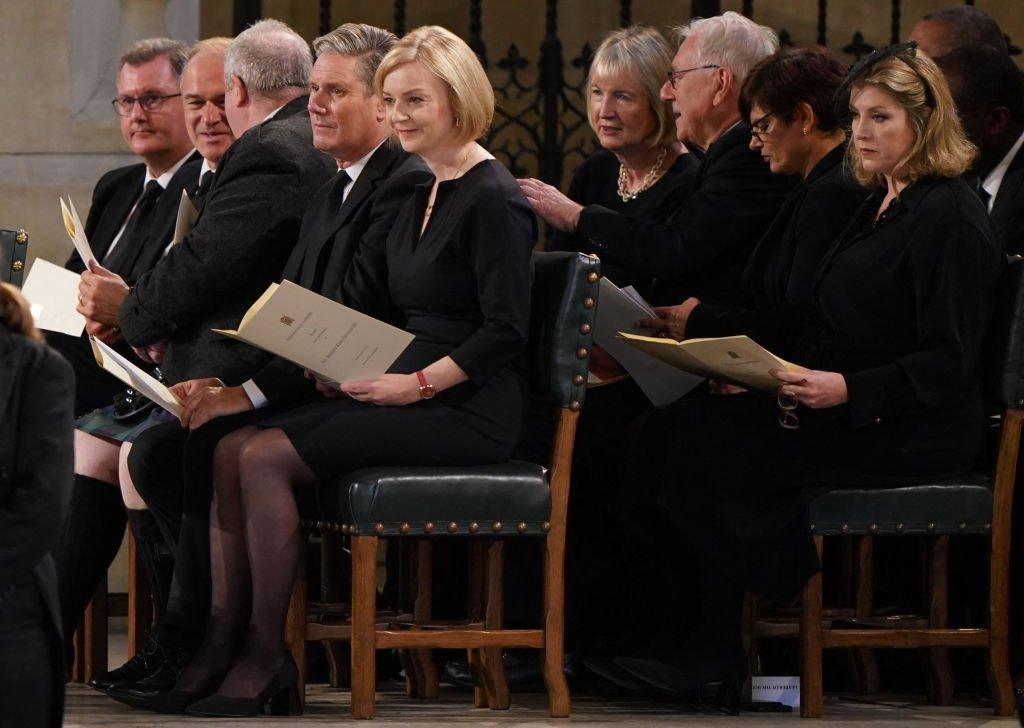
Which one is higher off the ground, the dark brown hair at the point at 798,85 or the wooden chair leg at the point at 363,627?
the dark brown hair at the point at 798,85

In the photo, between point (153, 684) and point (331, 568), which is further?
point (331, 568)

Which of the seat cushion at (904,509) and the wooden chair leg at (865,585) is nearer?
the seat cushion at (904,509)

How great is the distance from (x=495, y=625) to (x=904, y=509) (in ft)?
2.98

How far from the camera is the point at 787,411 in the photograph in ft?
13.2

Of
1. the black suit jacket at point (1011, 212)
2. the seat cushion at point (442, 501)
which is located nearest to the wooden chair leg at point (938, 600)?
the black suit jacket at point (1011, 212)

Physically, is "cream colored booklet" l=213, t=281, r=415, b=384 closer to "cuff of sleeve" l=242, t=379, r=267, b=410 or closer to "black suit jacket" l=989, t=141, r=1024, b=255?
"cuff of sleeve" l=242, t=379, r=267, b=410

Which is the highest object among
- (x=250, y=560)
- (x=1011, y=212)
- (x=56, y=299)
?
(x=1011, y=212)

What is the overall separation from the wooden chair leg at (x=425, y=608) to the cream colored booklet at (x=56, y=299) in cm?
109

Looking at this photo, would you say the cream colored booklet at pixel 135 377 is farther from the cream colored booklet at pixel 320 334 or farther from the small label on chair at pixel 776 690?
the small label on chair at pixel 776 690

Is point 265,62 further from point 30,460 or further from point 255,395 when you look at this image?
point 30,460

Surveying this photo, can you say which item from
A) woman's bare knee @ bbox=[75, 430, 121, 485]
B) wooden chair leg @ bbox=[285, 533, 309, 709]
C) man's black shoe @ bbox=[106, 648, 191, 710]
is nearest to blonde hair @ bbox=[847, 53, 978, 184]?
wooden chair leg @ bbox=[285, 533, 309, 709]

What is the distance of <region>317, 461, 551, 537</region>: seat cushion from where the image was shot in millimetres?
3760

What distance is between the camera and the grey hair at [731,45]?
4621 mm

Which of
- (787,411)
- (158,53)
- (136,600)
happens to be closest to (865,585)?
(787,411)
